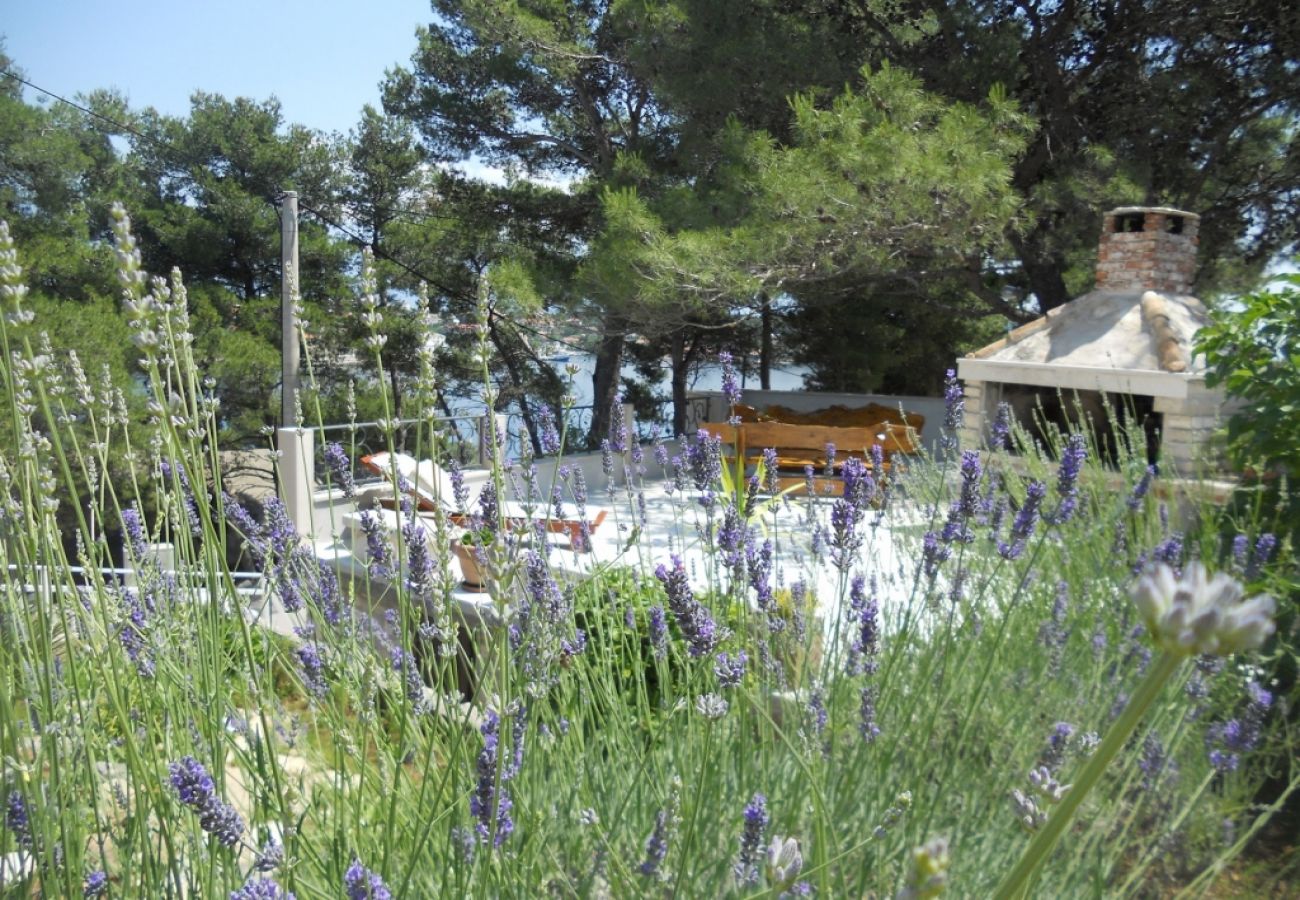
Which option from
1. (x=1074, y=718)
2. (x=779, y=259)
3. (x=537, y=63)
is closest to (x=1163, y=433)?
(x=779, y=259)

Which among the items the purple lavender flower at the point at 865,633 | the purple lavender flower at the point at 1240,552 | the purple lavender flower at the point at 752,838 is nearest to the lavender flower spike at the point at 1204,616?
the purple lavender flower at the point at 752,838

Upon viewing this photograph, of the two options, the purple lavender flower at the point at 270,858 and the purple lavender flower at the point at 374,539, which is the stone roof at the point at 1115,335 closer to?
the purple lavender flower at the point at 374,539

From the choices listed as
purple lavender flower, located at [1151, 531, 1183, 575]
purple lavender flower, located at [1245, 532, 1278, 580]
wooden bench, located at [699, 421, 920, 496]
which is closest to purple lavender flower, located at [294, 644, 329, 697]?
purple lavender flower, located at [1151, 531, 1183, 575]

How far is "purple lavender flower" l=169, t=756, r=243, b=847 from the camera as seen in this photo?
88 cm

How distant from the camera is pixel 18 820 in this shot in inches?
43.4

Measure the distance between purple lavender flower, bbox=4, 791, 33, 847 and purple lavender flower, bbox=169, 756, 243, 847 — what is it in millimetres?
305

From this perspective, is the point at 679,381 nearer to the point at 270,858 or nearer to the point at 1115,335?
the point at 1115,335

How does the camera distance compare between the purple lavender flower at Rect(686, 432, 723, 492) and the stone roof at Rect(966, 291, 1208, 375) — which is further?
the stone roof at Rect(966, 291, 1208, 375)

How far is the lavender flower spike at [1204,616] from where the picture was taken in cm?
38

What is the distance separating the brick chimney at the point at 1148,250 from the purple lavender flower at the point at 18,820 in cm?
773

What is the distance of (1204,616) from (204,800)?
32.9 inches

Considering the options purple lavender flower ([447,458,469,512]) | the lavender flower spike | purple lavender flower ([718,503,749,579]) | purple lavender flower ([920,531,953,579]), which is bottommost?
purple lavender flower ([920,531,953,579])

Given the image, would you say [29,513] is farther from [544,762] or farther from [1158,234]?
[1158,234]

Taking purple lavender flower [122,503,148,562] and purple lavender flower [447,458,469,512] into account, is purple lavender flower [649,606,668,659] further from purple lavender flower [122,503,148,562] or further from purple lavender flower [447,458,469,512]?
purple lavender flower [122,503,148,562]
